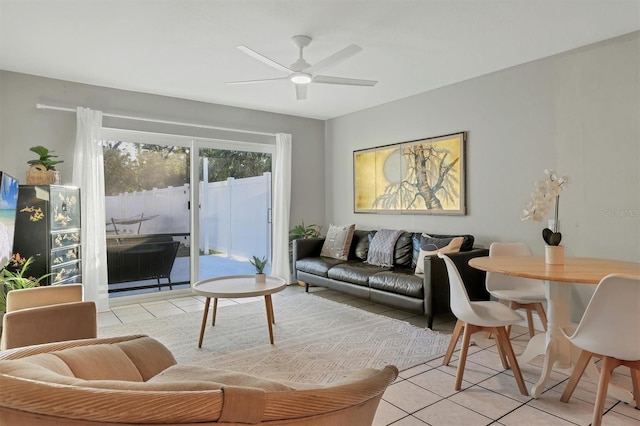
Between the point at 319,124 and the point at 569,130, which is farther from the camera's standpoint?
the point at 319,124

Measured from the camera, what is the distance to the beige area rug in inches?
114

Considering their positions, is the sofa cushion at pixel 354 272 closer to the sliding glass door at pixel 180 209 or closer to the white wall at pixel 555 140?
the white wall at pixel 555 140

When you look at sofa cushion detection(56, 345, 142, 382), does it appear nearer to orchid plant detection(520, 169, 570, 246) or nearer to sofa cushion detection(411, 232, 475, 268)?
orchid plant detection(520, 169, 570, 246)

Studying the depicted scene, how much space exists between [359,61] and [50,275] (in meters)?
3.50

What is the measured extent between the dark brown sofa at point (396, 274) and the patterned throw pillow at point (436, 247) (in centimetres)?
9

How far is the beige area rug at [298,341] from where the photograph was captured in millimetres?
2906

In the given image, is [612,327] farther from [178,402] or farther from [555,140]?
[555,140]

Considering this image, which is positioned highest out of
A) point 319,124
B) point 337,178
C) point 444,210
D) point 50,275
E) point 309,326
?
point 319,124

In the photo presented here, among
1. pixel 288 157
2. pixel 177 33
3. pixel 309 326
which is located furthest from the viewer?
pixel 288 157

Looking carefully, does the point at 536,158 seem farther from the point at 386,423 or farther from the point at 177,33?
the point at 177,33

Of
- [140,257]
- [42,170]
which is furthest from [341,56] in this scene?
[140,257]

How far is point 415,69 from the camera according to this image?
410cm

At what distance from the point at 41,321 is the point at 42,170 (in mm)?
2387

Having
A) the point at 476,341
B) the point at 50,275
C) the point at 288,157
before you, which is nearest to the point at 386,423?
the point at 476,341
